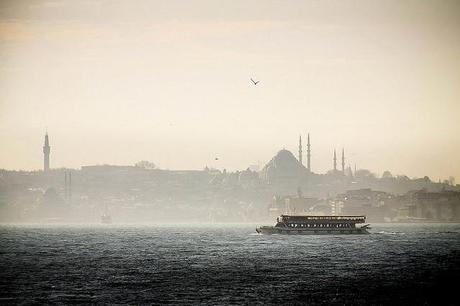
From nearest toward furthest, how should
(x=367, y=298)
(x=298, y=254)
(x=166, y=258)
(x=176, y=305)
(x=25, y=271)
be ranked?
1. (x=176, y=305)
2. (x=367, y=298)
3. (x=25, y=271)
4. (x=166, y=258)
5. (x=298, y=254)

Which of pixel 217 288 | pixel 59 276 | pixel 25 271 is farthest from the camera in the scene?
pixel 25 271

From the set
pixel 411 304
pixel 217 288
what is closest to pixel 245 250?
pixel 217 288

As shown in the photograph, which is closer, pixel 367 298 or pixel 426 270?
pixel 367 298

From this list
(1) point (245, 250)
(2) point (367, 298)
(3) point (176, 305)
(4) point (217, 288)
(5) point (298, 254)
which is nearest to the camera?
(3) point (176, 305)

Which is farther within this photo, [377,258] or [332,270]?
[377,258]

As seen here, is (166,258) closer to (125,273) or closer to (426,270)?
(125,273)

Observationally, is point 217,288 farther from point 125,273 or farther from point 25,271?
point 25,271

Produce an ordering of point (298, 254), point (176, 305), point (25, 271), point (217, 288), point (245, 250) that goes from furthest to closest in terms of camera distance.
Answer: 1. point (245, 250)
2. point (298, 254)
3. point (25, 271)
4. point (217, 288)
5. point (176, 305)

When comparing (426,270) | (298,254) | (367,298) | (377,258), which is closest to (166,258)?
(298,254)
